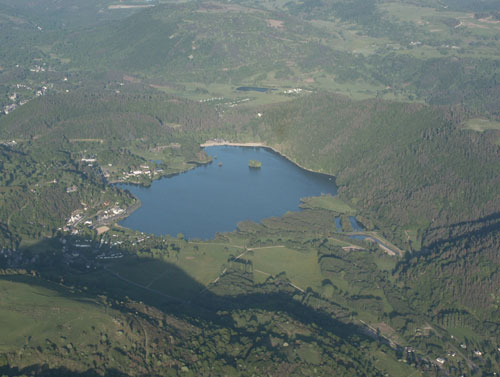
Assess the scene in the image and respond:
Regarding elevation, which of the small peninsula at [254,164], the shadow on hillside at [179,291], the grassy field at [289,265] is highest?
the shadow on hillside at [179,291]

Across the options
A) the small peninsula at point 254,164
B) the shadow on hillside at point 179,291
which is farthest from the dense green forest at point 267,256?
the small peninsula at point 254,164

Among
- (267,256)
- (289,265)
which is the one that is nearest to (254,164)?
(267,256)

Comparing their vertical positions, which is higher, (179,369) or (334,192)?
(179,369)

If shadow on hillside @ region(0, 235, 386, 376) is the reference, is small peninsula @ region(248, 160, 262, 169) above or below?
below

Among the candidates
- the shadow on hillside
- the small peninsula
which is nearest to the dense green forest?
the shadow on hillside

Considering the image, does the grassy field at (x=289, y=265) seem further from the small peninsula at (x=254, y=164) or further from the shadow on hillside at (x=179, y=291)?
the small peninsula at (x=254, y=164)

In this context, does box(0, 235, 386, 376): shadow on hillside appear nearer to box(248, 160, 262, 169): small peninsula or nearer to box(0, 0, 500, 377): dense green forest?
box(0, 0, 500, 377): dense green forest

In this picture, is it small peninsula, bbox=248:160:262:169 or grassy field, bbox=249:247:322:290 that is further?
small peninsula, bbox=248:160:262:169

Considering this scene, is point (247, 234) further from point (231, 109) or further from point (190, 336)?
point (231, 109)

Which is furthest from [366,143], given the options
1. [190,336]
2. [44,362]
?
[44,362]

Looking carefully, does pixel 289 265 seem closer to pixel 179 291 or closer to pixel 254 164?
A: pixel 179 291

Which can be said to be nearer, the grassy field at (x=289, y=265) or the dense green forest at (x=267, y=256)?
the dense green forest at (x=267, y=256)
